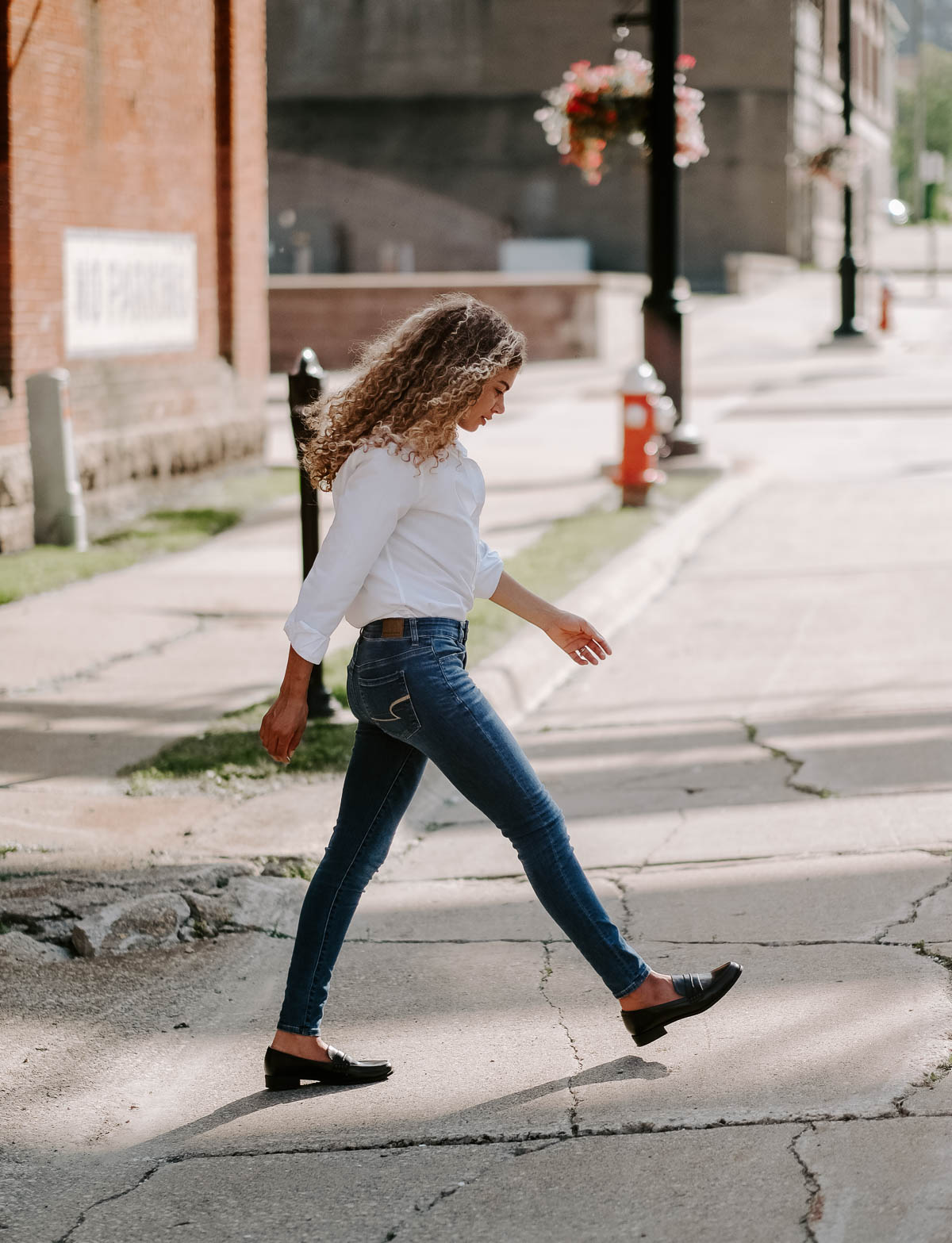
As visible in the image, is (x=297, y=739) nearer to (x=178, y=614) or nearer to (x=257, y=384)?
(x=178, y=614)

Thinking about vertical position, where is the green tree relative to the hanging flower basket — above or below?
above

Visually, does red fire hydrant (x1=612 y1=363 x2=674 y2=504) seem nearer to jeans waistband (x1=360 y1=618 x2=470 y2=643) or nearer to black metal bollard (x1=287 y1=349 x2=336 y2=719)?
black metal bollard (x1=287 y1=349 x2=336 y2=719)

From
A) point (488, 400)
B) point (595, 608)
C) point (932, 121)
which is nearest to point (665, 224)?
point (595, 608)

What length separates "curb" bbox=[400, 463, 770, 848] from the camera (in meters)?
6.46

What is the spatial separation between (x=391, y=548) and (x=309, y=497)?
3.29 metres

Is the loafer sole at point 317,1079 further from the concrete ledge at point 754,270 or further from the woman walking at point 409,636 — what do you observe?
the concrete ledge at point 754,270

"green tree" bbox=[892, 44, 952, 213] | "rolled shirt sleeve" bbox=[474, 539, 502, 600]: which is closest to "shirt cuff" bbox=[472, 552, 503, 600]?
"rolled shirt sleeve" bbox=[474, 539, 502, 600]

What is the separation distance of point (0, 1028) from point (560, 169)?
1876 inches

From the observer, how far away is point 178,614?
945 centimetres

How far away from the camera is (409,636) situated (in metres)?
3.58

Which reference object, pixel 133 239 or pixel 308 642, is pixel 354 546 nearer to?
pixel 308 642

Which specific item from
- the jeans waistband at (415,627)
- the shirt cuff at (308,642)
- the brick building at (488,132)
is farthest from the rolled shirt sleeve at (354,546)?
the brick building at (488,132)

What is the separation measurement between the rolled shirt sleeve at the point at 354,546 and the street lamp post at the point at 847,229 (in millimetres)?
29419

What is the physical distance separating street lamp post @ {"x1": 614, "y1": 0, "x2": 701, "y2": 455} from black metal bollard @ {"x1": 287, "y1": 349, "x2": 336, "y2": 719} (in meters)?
9.37
